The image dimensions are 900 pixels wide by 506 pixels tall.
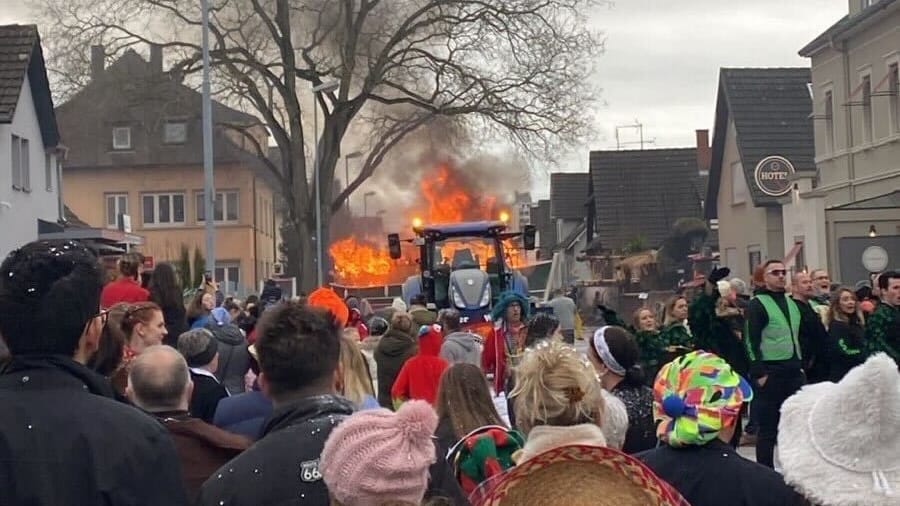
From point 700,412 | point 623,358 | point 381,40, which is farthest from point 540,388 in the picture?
point 381,40

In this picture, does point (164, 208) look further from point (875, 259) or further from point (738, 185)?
point (875, 259)

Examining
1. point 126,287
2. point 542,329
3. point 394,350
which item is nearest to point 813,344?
point 542,329

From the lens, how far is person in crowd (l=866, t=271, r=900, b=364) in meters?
12.2

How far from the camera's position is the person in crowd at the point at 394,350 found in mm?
11680

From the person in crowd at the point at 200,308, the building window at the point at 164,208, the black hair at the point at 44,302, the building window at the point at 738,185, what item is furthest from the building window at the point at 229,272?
the black hair at the point at 44,302

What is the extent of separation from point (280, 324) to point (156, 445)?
0.71 metres

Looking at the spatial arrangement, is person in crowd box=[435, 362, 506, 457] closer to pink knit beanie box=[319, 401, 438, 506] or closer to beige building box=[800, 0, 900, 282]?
pink knit beanie box=[319, 401, 438, 506]

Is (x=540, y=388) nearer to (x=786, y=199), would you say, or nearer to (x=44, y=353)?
(x=44, y=353)

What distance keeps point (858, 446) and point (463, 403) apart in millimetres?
3423

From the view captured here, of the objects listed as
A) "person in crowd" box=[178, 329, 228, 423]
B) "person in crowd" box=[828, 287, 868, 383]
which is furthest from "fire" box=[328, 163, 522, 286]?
"person in crowd" box=[178, 329, 228, 423]

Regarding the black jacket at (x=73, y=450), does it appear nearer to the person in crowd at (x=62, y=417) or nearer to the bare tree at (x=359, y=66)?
the person in crowd at (x=62, y=417)

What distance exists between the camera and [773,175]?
41.5m

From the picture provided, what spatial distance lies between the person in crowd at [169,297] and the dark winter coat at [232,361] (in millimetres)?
261

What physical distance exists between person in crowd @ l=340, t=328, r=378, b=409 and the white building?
23.0 metres
